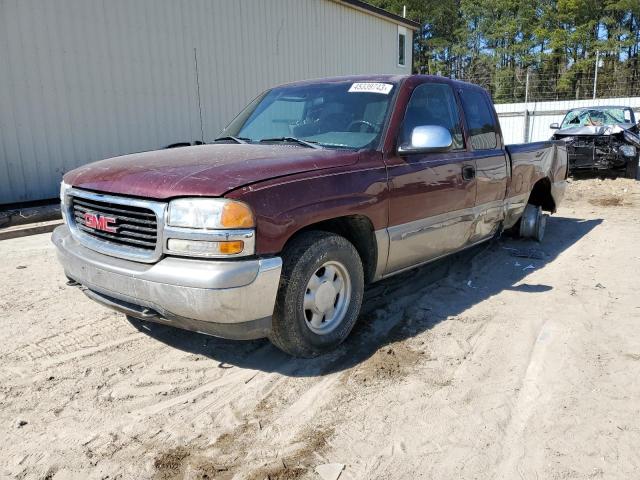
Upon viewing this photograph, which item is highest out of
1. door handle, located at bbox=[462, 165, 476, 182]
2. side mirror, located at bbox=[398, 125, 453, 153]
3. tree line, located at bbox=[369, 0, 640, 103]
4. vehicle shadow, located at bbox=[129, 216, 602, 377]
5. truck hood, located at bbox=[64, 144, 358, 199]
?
tree line, located at bbox=[369, 0, 640, 103]

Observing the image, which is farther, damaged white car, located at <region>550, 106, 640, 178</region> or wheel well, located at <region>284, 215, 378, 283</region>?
damaged white car, located at <region>550, 106, 640, 178</region>

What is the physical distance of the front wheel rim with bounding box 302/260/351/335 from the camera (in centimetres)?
333

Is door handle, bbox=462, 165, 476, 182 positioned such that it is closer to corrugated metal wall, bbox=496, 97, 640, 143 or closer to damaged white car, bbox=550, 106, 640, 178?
damaged white car, bbox=550, 106, 640, 178

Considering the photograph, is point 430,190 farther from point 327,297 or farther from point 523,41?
point 523,41

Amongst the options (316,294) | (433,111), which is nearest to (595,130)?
(433,111)

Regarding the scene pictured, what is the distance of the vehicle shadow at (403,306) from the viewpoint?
348 cm

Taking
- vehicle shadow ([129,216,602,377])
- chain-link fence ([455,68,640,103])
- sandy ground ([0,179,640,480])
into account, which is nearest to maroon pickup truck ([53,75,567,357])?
vehicle shadow ([129,216,602,377])

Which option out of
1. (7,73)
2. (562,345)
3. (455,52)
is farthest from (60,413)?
(455,52)

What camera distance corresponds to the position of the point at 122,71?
385 inches

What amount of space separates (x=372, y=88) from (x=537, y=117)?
18.3 m

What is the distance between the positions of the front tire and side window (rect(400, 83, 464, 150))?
1083 mm

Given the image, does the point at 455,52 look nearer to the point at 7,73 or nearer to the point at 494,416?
the point at 7,73

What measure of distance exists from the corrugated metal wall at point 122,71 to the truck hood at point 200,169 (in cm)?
590

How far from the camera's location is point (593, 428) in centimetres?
269
